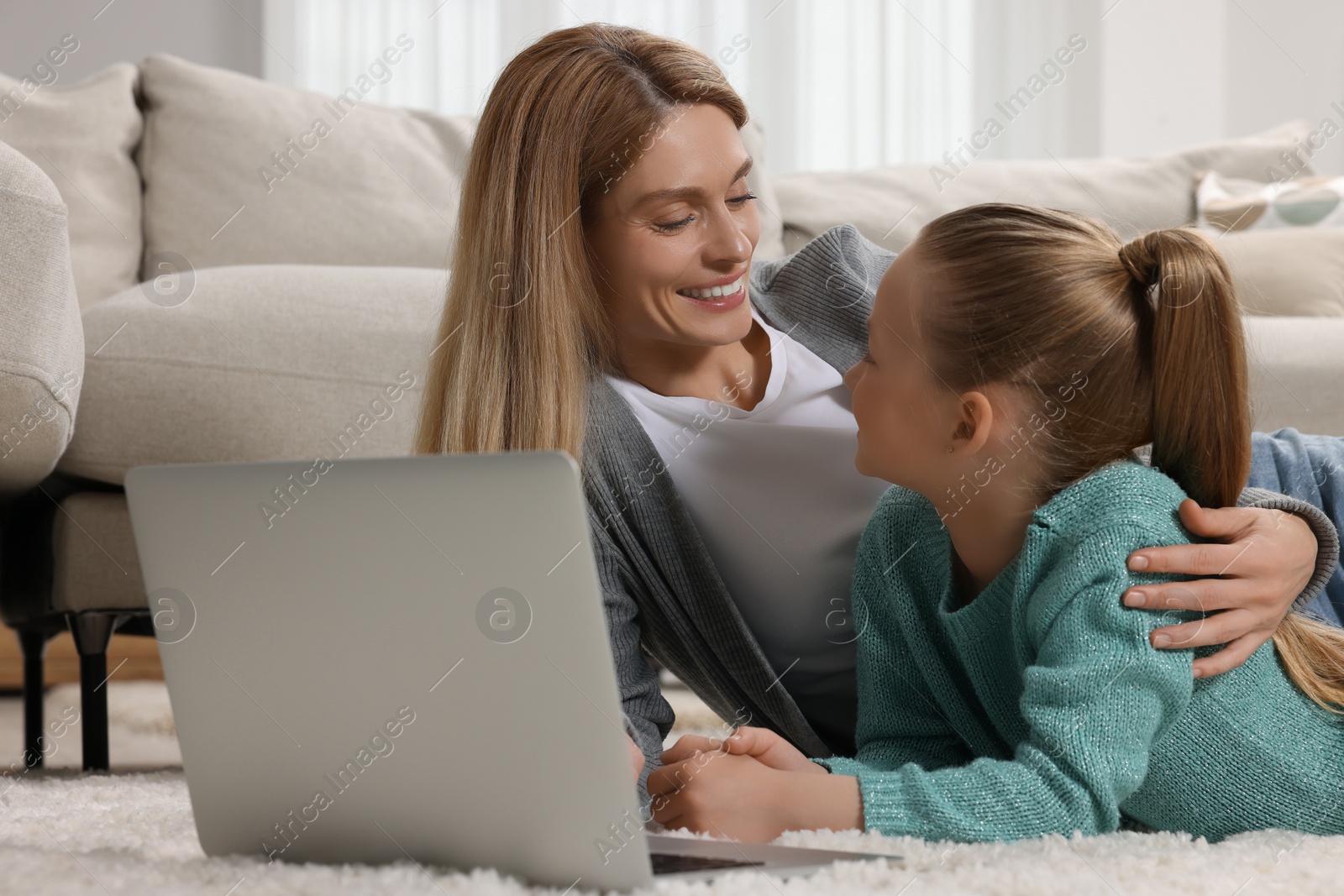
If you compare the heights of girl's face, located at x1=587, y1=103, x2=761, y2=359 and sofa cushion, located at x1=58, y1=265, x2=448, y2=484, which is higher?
girl's face, located at x1=587, y1=103, x2=761, y2=359

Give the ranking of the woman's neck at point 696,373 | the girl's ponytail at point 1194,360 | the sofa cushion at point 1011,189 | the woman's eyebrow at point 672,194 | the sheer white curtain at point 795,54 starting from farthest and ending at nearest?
1. the sheer white curtain at point 795,54
2. the sofa cushion at point 1011,189
3. the woman's neck at point 696,373
4. the woman's eyebrow at point 672,194
5. the girl's ponytail at point 1194,360

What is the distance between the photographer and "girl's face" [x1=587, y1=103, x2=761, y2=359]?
3.58 ft

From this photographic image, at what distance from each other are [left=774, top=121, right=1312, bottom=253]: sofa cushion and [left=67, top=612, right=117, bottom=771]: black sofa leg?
51.2 inches

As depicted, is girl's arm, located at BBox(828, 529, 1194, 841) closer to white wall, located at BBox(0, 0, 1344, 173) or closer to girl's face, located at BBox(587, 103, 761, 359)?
girl's face, located at BBox(587, 103, 761, 359)

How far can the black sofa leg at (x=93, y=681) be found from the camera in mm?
1262

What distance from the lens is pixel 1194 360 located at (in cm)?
85

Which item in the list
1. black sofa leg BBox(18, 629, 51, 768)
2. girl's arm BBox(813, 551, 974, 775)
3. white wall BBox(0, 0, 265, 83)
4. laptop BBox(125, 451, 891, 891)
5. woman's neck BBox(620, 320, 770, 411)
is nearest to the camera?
laptop BBox(125, 451, 891, 891)

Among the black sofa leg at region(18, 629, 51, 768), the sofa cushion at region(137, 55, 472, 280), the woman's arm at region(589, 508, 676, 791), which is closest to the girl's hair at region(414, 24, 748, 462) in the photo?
the woman's arm at region(589, 508, 676, 791)

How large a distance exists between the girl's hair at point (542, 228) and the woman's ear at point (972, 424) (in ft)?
1.19

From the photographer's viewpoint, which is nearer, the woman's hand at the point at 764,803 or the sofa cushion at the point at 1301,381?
the woman's hand at the point at 764,803

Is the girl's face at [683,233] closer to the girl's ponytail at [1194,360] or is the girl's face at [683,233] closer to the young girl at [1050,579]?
the young girl at [1050,579]

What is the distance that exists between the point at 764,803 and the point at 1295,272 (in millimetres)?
1583

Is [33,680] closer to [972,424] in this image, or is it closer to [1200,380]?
[972,424]

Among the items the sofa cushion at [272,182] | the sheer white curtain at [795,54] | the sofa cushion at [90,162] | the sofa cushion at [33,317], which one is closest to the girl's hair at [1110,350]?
the sofa cushion at [33,317]
